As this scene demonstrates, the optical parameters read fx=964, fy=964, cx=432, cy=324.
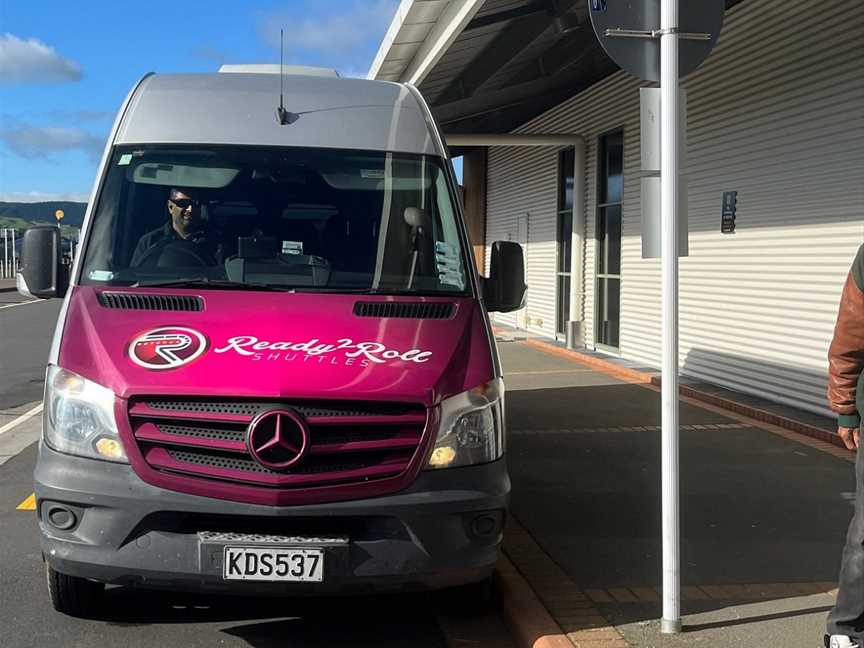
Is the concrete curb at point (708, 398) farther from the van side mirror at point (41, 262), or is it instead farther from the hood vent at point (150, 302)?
the van side mirror at point (41, 262)

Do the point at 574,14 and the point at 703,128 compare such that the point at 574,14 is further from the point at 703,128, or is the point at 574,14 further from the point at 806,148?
the point at 806,148

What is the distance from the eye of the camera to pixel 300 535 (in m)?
3.85

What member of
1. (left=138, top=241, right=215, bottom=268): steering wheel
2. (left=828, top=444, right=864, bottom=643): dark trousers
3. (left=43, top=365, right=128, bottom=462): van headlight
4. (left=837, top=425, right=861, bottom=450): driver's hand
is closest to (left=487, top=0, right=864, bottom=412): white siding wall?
(left=837, top=425, right=861, bottom=450): driver's hand

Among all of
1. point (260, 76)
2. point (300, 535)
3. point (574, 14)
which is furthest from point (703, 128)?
point (300, 535)

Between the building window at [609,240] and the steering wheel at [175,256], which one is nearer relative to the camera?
the steering wheel at [175,256]

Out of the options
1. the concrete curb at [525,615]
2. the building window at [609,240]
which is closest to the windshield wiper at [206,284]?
the concrete curb at [525,615]

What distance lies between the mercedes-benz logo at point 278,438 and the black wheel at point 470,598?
1.29 meters

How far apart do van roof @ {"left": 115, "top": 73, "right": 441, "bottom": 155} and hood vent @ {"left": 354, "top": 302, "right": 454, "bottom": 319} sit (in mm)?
1126

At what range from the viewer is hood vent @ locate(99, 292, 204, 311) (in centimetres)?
423

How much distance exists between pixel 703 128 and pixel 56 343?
917cm

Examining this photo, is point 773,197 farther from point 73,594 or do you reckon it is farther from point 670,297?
point 73,594

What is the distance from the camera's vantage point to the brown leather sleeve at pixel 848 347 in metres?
3.49

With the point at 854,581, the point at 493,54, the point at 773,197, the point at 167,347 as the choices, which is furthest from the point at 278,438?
the point at 493,54

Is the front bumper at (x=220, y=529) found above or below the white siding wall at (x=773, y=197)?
below
